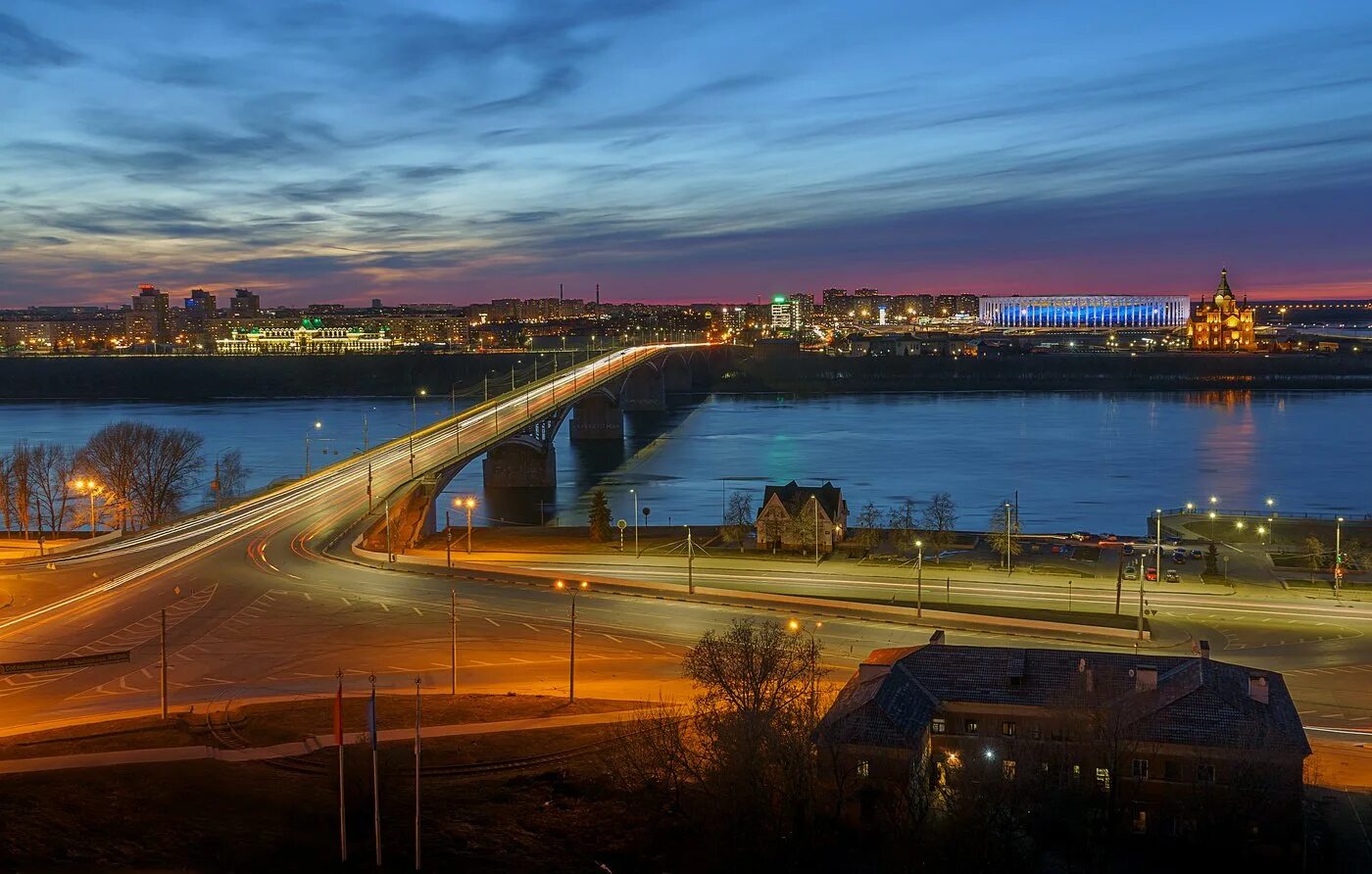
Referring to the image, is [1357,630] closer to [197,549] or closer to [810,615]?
[810,615]

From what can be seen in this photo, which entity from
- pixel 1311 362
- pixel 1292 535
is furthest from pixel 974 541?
pixel 1311 362

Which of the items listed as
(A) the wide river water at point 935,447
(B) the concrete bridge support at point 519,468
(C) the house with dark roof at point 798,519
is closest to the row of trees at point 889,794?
(C) the house with dark roof at point 798,519

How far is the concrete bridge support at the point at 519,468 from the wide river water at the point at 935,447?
1.15m

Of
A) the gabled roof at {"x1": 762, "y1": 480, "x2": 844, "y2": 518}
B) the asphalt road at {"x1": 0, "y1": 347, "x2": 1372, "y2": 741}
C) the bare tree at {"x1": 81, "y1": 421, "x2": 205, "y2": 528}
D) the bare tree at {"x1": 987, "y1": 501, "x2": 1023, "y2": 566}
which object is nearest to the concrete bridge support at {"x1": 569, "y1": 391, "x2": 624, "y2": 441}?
the bare tree at {"x1": 81, "y1": 421, "x2": 205, "y2": 528}

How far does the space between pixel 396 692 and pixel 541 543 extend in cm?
1619

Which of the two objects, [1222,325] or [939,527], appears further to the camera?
[1222,325]

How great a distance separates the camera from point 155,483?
1697 inches

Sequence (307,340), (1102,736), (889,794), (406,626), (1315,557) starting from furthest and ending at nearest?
(307,340), (1315,557), (406,626), (1102,736), (889,794)

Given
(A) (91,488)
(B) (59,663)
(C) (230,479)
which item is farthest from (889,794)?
(C) (230,479)

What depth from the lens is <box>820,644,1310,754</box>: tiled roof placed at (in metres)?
13.6

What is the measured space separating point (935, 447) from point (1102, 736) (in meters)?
55.5

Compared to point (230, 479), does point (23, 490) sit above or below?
above

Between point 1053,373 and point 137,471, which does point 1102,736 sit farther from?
point 1053,373

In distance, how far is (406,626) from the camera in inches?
893
